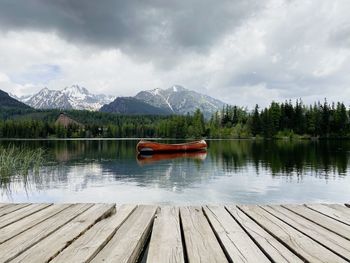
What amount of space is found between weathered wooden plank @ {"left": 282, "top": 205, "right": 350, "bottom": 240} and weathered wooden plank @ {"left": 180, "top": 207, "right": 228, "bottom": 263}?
6.73ft

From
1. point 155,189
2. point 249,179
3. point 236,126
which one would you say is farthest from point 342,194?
point 236,126

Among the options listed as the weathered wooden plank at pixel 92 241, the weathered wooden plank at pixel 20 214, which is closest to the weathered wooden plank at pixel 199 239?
the weathered wooden plank at pixel 92 241

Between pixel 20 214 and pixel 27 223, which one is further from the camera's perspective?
pixel 20 214

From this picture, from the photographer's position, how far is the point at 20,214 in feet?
22.2

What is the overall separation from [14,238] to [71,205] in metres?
2.64

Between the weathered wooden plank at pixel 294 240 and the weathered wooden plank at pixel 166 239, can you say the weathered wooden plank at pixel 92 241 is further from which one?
the weathered wooden plank at pixel 294 240

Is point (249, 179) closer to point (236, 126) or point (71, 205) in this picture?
point (71, 205)

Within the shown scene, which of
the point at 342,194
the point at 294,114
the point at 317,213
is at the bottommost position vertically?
the point at 342,194

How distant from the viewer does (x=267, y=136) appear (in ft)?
563

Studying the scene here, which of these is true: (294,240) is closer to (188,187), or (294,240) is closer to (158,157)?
(188,187)

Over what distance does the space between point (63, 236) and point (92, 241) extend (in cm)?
60

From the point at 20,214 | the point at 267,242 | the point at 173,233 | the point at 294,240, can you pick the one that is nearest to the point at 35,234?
the point at 20,214

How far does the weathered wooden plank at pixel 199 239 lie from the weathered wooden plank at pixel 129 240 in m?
0.66

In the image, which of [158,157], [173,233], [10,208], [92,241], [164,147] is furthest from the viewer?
[164,147]
